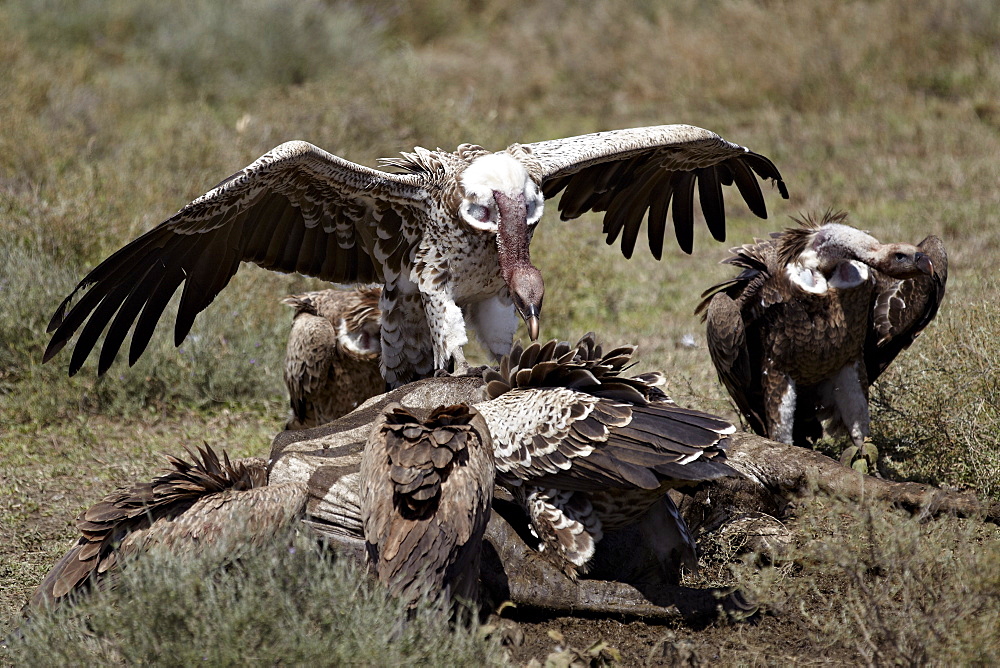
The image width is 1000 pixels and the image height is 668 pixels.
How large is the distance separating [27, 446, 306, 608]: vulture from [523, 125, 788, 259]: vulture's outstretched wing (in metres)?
2.30

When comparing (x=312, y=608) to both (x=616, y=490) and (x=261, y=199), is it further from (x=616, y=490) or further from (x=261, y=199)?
(x=261, y=199)

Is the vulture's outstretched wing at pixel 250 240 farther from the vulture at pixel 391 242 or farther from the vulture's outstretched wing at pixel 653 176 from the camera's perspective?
the vulture's outstretched wing at pixel 653 176

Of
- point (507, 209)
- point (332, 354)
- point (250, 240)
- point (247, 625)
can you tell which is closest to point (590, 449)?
point (247, 625)

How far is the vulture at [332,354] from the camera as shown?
5.67m

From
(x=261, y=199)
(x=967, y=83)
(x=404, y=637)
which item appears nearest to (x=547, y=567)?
(x=404, y=637)

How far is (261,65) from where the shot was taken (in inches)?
497

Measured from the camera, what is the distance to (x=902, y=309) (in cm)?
534

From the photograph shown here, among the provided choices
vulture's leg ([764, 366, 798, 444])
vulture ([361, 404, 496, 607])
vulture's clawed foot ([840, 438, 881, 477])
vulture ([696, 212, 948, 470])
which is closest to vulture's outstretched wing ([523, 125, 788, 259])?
vulture ([696, 212, 948, 470])

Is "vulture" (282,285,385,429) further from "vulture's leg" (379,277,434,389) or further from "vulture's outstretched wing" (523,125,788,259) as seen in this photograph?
"vulture's outstretched wing" (523,125,788,259)

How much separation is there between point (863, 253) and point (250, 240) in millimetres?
2859

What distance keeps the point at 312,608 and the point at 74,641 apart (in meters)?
0.72

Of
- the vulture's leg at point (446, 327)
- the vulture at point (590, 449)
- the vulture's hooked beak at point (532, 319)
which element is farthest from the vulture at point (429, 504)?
the vulture's leg at point (446, 327)

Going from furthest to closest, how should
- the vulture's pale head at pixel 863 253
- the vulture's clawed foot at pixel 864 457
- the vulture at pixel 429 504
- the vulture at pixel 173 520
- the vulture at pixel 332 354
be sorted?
the vulture at pixel 332 354, the vulture's clawed foot at pixel 864 457, the vulture's pale head at pixel 863 253, the vulture at pixel 173 520, the vulture at pixel 429 504

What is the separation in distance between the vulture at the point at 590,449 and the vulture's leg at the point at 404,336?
1.26 m
